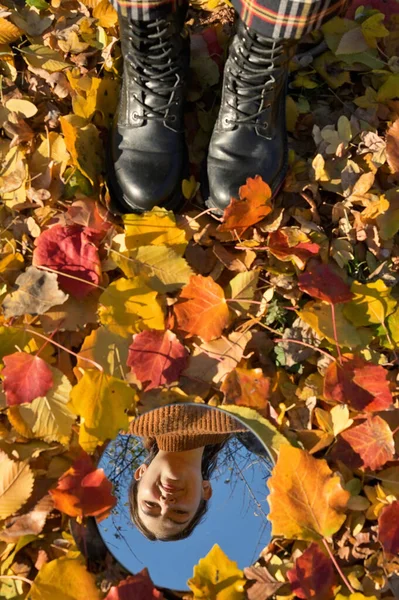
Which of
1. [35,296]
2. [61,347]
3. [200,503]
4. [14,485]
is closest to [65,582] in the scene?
[14,485]

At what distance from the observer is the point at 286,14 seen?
1095 mm

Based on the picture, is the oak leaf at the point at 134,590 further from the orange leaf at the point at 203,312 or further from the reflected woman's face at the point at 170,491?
the orange leaf at the point at 203,312

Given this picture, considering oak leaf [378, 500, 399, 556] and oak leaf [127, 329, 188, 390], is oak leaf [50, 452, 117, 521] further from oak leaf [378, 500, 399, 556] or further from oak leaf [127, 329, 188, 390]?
oak leaf [378, 500, 399, 556]

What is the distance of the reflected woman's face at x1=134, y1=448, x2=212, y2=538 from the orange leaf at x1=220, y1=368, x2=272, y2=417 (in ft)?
0.44

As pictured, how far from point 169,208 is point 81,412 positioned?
0.50m

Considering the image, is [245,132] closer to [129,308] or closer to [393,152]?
[393,152]

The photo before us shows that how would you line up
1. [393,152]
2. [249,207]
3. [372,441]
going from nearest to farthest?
1. [372,441]
2. [249,207]
3. [393,152]

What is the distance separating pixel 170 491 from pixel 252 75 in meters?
0.89

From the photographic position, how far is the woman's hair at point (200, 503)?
1197 mm

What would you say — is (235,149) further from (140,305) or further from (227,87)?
(140,305)

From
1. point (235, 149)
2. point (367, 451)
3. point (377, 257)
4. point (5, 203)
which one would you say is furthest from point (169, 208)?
point (367, 451)

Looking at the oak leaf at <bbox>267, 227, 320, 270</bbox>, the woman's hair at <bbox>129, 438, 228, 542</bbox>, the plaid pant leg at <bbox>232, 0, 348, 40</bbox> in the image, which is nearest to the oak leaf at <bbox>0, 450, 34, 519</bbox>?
the woman's hair at <bbox>129, 438, 228, 542</bbox>

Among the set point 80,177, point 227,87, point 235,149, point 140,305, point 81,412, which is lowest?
point 81,412

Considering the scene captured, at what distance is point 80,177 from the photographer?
1.38 metres
